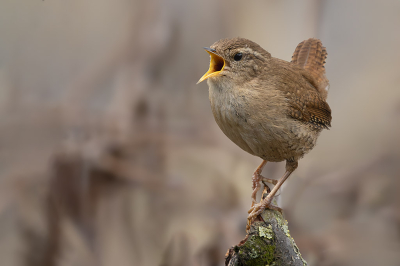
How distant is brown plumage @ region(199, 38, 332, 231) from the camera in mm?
2012

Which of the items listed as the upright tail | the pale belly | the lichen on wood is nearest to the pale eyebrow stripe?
the pale belly

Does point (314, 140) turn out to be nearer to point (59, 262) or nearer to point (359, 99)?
point (359, 99)

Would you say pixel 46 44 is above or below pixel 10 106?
above

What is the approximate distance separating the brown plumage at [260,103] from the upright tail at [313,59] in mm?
432

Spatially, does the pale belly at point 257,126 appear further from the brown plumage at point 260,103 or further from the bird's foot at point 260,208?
the bird's foot at point 260,208

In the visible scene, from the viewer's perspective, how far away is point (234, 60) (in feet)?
6.74

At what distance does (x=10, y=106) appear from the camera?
2.83 meters

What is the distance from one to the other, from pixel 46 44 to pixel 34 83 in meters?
0.35

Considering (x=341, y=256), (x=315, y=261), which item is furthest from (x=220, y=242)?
(x=341, y=256)

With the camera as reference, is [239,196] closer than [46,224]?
No

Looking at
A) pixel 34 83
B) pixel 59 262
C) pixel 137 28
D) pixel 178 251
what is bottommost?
pixel 59 262

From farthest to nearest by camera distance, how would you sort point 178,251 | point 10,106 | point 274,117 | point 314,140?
point 178,251, point 10,106, point 314,140, point 274,117

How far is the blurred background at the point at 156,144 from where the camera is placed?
9.51 ft

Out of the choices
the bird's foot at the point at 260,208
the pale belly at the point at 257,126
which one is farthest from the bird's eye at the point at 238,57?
the bird's foot at the point at 260,208
